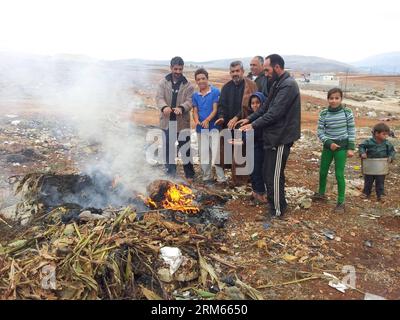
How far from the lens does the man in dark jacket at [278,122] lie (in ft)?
14.5

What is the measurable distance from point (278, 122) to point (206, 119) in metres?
1.52

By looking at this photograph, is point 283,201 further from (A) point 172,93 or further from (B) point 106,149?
(B) point 106,149

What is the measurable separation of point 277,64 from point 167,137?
2.38 m

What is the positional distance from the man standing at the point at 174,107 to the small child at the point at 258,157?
115 centimetres

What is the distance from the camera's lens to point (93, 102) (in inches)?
517

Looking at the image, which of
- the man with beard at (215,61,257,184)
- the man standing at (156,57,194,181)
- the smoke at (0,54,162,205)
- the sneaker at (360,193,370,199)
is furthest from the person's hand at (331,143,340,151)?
the smoke at (0,54,162,205)

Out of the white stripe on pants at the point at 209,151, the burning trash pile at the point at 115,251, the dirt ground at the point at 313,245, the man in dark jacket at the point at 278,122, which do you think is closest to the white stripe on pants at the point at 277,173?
the man in dark jacket at the point at 278,122

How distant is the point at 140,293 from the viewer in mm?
3314

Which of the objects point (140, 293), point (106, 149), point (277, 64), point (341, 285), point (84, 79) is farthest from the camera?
point (84, 79)

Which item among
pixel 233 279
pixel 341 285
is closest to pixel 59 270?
pixel 233 279

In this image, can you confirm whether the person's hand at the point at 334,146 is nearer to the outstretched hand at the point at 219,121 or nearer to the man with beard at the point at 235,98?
the man with beard at the point at 235,98

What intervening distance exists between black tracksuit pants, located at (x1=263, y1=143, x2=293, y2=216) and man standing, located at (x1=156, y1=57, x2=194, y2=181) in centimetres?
178

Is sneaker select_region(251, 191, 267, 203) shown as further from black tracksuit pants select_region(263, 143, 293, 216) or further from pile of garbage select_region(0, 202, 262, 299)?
pile of garbage select_region(0, 202, 262, 299)

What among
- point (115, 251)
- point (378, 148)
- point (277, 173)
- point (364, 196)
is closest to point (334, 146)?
point (277, 173)
